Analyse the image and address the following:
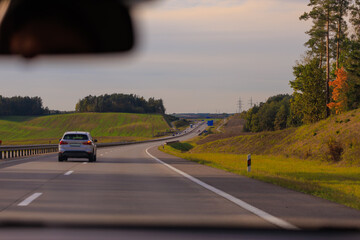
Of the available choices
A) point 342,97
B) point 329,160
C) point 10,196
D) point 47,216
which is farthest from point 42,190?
point 342,97

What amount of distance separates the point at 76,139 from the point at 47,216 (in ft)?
65.4

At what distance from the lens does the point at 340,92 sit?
220ft

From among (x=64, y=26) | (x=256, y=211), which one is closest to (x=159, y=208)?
(x=256, y=211)

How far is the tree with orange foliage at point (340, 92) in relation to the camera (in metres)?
63.2

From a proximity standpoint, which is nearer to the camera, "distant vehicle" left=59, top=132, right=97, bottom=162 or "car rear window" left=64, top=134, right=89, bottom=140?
"distant vehicle" left=59, top=132, right=97, bottom=162

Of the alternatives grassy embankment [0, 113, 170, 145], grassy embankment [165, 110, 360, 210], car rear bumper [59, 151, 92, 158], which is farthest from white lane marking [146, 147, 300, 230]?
grassy embankment [0, 113, 170, 145]

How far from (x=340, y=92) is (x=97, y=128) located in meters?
77.1

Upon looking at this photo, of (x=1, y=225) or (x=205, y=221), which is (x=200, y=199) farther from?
(x=1, y=225)

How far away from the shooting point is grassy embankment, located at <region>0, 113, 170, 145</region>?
9212 cm

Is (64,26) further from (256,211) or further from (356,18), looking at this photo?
(356,18)

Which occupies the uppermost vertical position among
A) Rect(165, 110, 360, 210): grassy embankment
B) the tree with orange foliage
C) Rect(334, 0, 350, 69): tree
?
Rect(334, 0, 350, 69): tree

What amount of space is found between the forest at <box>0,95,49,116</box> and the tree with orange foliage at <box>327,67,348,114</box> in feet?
168

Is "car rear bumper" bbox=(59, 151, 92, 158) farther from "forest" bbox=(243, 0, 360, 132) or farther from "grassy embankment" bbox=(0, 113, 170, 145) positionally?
"grassy embankment" bbox=(0, 113, 170, 145)

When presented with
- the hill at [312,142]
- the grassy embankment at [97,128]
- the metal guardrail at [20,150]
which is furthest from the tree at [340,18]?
the grassy embankment at [97,128]
